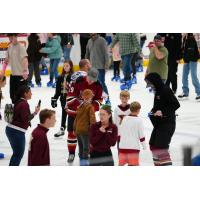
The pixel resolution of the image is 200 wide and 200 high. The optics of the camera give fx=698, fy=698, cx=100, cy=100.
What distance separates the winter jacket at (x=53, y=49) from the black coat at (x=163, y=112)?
110 inches

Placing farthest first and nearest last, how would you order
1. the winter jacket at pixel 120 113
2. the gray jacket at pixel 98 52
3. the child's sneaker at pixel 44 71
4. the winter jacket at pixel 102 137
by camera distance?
the child's sneaker at pixel 44 71 → the gray jacket at pixel 98 52 → the winter jacket at pixel 120 113 → the winter jacket at pixel 102 137

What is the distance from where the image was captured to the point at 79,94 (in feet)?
25.0

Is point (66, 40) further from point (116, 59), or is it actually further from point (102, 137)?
point (102, 137)

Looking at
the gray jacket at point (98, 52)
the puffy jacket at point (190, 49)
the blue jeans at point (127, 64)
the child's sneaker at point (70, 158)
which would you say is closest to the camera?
the child's sneaker at point (70, 158)

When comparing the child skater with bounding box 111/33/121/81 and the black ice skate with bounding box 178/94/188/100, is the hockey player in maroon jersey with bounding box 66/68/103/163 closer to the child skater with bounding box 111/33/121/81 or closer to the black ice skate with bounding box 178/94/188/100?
the black ice skate with bounding box 178/94/188/100

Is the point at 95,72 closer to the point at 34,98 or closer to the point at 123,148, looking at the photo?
the point at 123,148

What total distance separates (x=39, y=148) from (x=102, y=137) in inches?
25.1

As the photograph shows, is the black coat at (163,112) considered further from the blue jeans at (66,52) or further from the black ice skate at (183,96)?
the blue jeans at (66,52)

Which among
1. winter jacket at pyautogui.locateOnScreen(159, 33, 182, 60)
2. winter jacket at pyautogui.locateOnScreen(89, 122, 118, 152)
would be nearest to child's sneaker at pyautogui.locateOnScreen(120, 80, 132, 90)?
winter jacket at pyautogui.locateOnScreen(159, 33, 182, 60)

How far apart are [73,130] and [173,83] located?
1.83 meters

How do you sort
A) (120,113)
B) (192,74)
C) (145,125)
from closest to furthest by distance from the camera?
(120,113) → (145,125) → (192,74)

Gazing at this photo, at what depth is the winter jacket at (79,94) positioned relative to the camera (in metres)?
7.55

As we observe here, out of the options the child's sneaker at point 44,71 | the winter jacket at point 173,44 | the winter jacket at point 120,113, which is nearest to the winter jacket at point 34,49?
the child's sneaker at point 44,71

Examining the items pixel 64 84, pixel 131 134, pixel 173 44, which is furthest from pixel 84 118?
pixel 173 44
